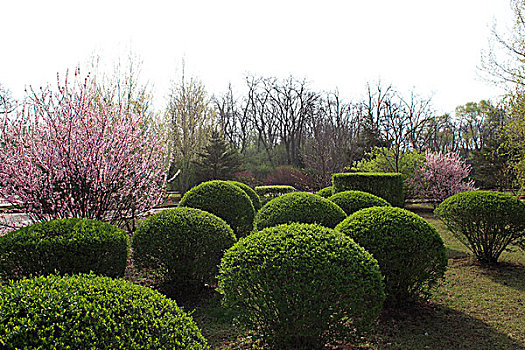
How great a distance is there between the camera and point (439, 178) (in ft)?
48.5

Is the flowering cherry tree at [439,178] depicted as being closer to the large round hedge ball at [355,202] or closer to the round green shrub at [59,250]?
the large round hedge ball at [355,202]

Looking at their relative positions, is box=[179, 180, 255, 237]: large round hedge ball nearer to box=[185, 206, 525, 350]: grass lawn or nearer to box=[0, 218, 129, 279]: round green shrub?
box=[185, 206, 525, 350]: grass lawn

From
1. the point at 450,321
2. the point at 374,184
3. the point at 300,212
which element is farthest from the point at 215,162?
the point at 450,321

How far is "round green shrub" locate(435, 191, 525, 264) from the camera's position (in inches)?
236

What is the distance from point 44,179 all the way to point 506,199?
752cm

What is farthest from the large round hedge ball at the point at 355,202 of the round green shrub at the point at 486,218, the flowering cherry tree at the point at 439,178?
the flowering cherry tree at the point at 439,178

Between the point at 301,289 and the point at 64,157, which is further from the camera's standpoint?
the point at 64,157

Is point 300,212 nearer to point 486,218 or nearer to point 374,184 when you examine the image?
point 486,218

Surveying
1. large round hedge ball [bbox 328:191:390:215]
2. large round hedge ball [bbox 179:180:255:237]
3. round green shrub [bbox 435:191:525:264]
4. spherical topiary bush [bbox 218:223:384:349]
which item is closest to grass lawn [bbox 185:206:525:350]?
spherical topiary bush [bbox 218:223:384:349]

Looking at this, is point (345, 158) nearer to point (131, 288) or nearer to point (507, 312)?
point (507, 312)

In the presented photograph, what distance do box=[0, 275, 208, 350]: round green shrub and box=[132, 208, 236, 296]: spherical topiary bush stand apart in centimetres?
262

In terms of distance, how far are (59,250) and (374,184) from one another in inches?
412

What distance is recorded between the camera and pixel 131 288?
1.91 metres

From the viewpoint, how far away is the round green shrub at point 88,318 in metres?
1.49
